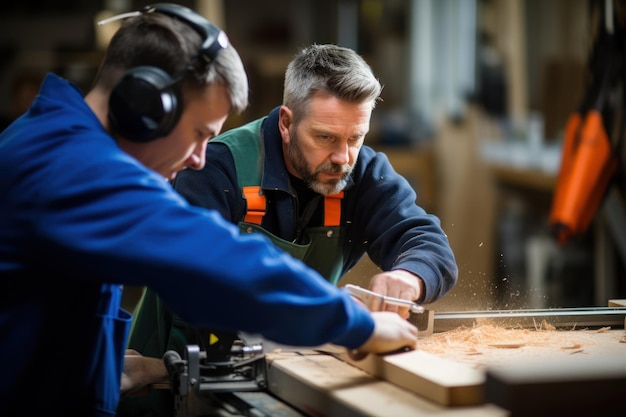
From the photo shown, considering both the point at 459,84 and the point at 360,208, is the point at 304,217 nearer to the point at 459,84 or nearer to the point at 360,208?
the point at 360,208

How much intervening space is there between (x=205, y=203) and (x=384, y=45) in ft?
13.1

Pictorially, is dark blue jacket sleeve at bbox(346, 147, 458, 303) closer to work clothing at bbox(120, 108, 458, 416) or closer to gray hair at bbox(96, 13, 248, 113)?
work clothing at bbox(120, 108, 458, 416)

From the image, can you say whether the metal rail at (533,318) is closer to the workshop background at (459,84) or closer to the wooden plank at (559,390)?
the wooden plank at (559,390)

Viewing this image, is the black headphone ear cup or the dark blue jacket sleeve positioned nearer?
the black headphone ear cup

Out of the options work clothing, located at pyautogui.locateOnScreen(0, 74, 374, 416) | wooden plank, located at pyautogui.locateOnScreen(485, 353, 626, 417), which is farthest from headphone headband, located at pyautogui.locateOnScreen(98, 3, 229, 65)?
wooden plank, located at pyautogui.locateOnScreen(485, 353, 626, 417)

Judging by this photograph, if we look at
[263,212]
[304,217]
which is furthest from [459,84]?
[263,212]

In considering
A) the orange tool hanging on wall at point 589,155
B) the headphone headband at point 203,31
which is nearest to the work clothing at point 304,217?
the headphone headband at point 203,31

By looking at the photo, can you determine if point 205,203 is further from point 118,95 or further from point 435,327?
point 118,95

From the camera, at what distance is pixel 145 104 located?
1.38 meters

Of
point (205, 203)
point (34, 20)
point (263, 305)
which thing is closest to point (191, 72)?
point (263, 305)

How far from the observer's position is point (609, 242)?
17.1 ft

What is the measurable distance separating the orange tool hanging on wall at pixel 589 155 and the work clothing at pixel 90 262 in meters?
3.09

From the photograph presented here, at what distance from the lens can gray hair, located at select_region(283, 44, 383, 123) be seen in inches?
90.7

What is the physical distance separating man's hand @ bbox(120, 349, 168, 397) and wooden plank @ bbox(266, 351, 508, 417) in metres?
0.23
